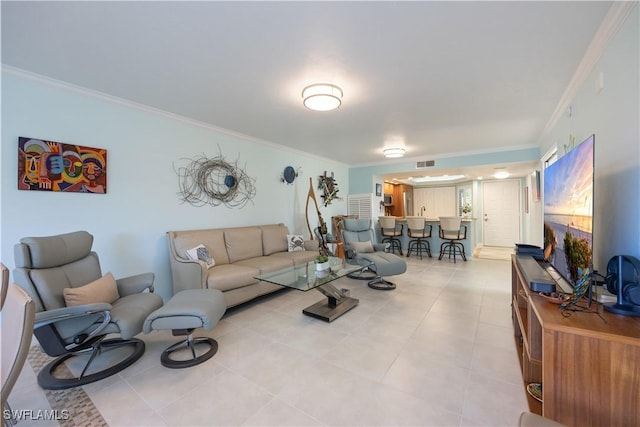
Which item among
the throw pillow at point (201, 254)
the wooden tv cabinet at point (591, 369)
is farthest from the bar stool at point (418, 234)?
the wooden tv cabinet at point (591, 369)

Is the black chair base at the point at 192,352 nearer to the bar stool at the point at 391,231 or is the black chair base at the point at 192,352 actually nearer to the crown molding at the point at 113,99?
the crown molding at the point at 113,99

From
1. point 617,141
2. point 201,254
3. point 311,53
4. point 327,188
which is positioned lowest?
point 201,254

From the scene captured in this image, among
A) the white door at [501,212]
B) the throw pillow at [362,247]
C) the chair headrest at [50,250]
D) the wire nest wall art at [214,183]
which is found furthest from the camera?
the white door at [501,212]

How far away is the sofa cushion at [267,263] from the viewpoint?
3.43m

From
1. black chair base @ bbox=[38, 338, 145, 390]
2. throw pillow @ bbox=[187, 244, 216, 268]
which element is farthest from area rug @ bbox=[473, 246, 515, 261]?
black chair base @ bbox=[38, 338, 145, 390]

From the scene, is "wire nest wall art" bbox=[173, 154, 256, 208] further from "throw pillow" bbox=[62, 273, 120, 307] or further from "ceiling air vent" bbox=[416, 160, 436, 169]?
"ceiling air vent" bbox=[416, 160, 436, 169]

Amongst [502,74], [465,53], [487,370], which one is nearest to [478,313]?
[487,370]

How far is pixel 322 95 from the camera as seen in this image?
2477mm

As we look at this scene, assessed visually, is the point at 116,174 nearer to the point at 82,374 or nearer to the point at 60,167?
the point at 60,167

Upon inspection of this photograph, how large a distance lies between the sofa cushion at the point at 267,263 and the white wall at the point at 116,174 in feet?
2.52

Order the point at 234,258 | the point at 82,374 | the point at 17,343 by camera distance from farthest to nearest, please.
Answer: the point at 234,258
the point at 82,374
the point at 17,343

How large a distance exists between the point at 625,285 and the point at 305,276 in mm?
2475

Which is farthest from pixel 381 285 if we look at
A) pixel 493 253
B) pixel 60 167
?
pixel 493 253

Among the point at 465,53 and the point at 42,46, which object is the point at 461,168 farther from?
the point at 42,46
